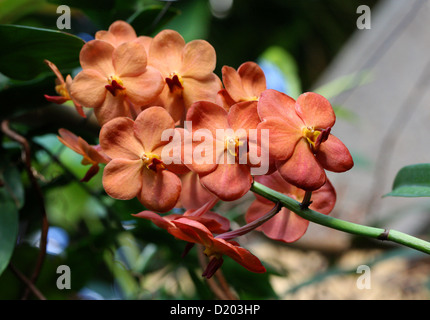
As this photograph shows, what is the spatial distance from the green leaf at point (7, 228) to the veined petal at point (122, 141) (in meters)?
0.19

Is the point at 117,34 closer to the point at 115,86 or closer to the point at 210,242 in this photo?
the point at 115,86

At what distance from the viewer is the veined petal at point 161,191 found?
28 cm

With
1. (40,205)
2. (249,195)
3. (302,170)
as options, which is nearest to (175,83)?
(302,170)

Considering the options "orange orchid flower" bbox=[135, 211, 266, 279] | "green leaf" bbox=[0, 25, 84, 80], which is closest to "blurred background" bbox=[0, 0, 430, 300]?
"green leaf" bbox=[0, 25, 84, 80]

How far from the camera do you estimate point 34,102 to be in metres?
0.50

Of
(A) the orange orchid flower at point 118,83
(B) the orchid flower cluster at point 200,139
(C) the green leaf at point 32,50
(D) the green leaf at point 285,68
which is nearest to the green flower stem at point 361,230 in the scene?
(B) the orchid flower cluster at point 200,139

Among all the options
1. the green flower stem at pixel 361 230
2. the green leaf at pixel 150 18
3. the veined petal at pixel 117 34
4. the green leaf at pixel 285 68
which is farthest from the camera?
the green leaf at pixel 285 68

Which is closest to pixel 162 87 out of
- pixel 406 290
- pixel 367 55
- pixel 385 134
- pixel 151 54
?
pixel 151 54

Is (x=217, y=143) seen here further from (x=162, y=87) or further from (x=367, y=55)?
(x=367, y=55)

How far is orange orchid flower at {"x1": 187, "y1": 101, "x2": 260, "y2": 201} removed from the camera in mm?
264

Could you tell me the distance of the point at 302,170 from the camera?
26 cm

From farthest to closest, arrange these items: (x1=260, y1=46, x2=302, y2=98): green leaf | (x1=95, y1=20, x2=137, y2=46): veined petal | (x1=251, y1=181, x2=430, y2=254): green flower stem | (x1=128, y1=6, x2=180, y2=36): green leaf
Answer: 1. (x1=260, y1=46, x2=302, y2=98): green leaf
2. (x1=128, y1=6, x2=180, y2=36): green leaf
3. (x1=95, y1=20, x2=137, y2=46): veined petal
4. (x1=251, y1=181, x2=430, y2=254): green flower stem

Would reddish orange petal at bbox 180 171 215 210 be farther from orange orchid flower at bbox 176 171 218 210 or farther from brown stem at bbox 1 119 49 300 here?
brown stem at bbox 1 119 49 300

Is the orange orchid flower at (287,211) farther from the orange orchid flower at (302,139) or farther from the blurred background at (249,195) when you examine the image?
the blurred background at (249,195)
